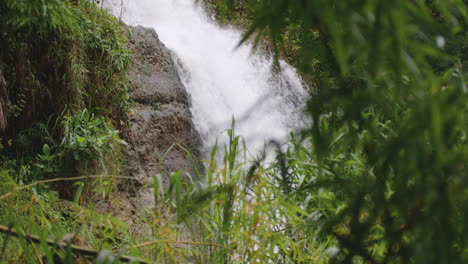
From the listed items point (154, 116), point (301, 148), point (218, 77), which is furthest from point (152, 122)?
point (301, 148)

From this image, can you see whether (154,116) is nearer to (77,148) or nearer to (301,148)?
(77,148)

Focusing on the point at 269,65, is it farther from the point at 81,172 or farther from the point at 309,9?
the point at 309,9

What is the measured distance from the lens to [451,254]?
1.92ft

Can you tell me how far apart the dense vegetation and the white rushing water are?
129 centimetres

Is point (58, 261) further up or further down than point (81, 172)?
further down

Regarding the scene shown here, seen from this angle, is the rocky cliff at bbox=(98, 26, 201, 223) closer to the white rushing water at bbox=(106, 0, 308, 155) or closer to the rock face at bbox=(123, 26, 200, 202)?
the rock face at bbox=(123, 26, 200, 202)

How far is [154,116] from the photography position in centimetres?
392

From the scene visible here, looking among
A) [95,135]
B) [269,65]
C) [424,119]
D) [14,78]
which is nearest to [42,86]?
[14,78]

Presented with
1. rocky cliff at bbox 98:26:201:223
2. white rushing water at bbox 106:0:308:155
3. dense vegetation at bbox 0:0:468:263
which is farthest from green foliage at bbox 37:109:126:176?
white rushing water at bbox 106:0:308:155

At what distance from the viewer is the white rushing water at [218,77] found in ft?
15.2

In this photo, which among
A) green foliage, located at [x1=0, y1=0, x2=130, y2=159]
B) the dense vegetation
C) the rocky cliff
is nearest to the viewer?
the dense vegetation

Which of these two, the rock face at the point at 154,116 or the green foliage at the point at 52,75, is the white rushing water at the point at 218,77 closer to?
the rock face at the point at 154,116

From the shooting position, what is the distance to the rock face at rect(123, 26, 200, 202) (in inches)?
143

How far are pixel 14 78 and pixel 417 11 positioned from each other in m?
2.77
